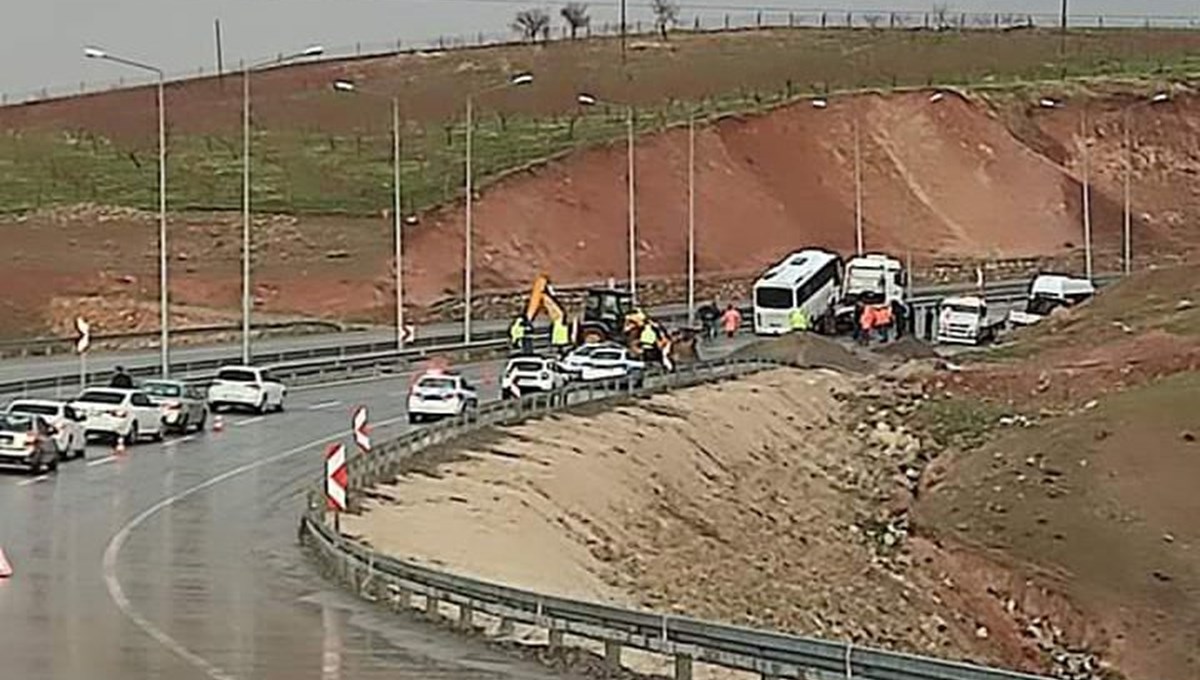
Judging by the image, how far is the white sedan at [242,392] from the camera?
2768 inches

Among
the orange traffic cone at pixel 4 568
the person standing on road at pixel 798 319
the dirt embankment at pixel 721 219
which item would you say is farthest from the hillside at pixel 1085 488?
the dirt embankment at pixel 721 219

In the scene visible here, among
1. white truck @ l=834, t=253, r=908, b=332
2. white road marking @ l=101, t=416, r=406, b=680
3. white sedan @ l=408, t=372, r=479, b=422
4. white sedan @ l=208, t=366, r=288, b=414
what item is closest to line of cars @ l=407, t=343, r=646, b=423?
white sedan @ l=408, t=372, r=479, b=422

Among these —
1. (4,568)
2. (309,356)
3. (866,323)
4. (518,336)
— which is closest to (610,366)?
(518,336)

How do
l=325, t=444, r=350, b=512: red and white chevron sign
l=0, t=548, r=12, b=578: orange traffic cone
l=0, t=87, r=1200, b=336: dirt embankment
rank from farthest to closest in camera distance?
1. l=0, t=87, r=1200, b=336: dirt embankment
2. l=325, t=444, r=350, b=512: red and white chevron sign
3. l=0, t=548, r=12, b=578: orange traffic cone

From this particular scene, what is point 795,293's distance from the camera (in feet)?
325

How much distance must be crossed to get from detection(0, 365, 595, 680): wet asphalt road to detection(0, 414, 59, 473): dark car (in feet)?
1.95

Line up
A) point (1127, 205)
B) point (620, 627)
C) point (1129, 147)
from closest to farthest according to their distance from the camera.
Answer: point (620, 627), point (1127, 205), point (1129, 147)

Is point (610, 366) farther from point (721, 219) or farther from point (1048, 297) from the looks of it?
point (721, 219)

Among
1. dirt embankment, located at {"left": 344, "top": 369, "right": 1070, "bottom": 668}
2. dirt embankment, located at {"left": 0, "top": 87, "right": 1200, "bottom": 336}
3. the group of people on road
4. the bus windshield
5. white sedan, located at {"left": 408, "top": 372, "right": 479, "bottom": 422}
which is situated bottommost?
dirt embankment, located at {"left": 344, "top": 369, "right": 1070, "bottom": 668}

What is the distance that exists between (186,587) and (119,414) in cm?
2717

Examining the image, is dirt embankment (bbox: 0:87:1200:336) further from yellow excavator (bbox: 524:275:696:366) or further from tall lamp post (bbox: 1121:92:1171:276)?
yellow excavator (bbox: 524:275:696:366)

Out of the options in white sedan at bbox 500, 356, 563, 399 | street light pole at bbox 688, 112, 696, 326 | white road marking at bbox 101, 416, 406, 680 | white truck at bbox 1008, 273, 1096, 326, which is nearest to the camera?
white road marking at bbox 101, 416, 406, 680

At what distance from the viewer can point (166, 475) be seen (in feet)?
173

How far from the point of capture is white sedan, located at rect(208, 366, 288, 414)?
7031 cm
